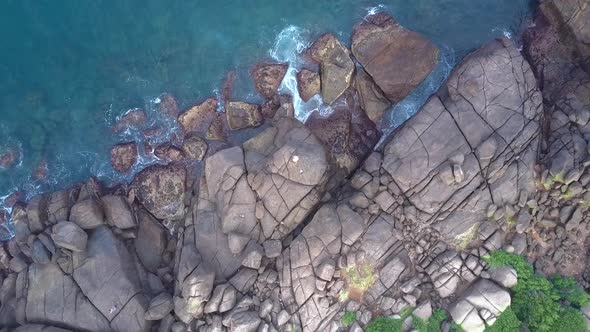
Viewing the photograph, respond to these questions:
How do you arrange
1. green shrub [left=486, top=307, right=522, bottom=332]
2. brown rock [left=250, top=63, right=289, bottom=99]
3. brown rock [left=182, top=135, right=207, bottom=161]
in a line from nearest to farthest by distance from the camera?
green shrub [left=486, top=307, right=522, bottom=332], brown rock [left=250, top=63, right=289, bottom=99], brown rock [left=182, top=135, right=207, bottom=161]

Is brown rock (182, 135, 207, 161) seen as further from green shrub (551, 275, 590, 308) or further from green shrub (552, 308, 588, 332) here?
green shrub (552, 308, 588, 332)

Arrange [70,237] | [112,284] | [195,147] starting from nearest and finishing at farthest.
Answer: [112,284] → [70,237] → [195,147]

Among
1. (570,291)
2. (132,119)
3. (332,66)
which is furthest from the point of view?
(132,119)

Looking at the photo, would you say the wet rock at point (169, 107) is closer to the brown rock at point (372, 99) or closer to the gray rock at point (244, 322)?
the brown rock at point (372, 99)

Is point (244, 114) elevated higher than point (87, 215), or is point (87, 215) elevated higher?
point (244, 114)

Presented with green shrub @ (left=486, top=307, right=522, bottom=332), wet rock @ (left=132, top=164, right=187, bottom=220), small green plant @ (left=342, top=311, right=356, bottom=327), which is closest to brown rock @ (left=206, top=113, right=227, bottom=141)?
wet rock @ (left=132, top=164, right=187, bottom=220)

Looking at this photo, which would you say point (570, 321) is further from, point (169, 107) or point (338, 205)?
point (169, 107)

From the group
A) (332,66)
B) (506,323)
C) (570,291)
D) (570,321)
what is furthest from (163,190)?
(570,321)
